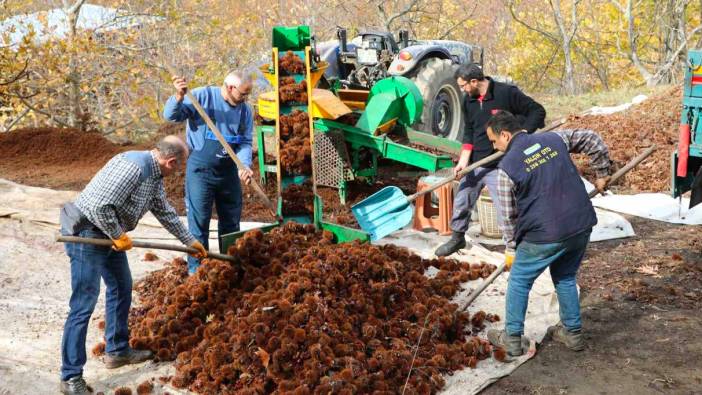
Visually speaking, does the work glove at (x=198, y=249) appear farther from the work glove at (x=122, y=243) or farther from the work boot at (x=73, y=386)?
the work boot at (x=73, y=386)

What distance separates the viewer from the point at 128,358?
4.02m

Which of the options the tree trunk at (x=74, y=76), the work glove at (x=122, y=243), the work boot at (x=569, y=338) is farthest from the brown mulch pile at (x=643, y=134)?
the tree trunk at (x=74, y=76)

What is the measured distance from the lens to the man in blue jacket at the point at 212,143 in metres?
4.90

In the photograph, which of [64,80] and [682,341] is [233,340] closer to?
[682,341]

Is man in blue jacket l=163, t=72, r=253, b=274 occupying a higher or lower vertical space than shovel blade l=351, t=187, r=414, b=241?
higher

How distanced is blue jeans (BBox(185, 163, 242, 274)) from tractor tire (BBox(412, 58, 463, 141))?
2.81 metres

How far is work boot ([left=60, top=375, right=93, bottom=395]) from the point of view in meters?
3.60

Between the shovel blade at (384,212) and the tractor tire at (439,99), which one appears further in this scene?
the tractor tire at (439,99)

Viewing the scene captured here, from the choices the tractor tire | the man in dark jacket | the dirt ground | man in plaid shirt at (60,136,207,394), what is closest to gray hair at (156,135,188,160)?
man in plaid shirt at (60,136,207,394)

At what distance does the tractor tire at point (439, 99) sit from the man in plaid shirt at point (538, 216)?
3.52 metres

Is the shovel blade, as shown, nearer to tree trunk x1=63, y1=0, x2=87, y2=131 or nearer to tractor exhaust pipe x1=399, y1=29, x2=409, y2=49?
tractor exhaust pipe x1=399, y1=29, x2=409, y2=49

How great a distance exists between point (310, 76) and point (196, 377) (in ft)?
10.2

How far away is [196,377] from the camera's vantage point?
12.2ft

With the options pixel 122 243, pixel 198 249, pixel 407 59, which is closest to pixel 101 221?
pixel 122 243
